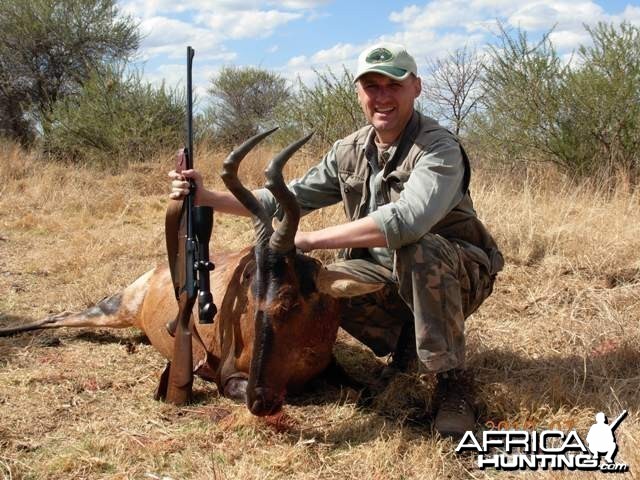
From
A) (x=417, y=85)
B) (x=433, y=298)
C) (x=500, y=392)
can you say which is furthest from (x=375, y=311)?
(x=417, y=85)

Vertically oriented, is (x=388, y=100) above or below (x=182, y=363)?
above

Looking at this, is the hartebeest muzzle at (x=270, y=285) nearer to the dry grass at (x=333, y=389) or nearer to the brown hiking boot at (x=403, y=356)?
the dry grass at (x=333, y=389)

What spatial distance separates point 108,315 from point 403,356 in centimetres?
248

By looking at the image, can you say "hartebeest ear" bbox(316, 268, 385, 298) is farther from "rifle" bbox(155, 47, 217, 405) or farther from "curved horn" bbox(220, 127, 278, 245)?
"rifle" bbox(155, 47, 217, 405)

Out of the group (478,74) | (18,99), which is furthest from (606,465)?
(18,99)

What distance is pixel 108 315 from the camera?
5.45m

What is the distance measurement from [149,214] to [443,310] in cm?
703

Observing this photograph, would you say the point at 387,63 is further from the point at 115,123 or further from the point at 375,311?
the point at 115,123

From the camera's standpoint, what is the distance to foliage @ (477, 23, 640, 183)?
9500 mm

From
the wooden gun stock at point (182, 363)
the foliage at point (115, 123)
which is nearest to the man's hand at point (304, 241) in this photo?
the wooden gun stock at point (182, 363)

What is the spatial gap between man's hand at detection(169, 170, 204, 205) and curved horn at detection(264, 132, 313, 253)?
84cm

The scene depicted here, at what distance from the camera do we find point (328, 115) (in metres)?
12.1

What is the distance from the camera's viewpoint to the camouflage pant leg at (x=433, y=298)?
345cm

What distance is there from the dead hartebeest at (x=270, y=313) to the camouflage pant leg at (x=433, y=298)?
203 millimetres
